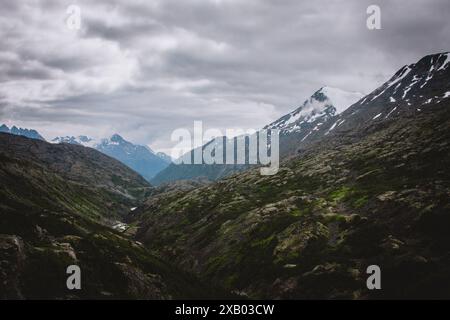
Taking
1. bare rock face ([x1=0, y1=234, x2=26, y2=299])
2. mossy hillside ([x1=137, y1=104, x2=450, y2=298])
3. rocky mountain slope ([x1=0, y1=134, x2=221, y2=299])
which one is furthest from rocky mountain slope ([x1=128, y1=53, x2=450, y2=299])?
bare rock face ([x1=0, y1=234, x2=26, y2=299])

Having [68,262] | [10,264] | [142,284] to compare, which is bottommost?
[142,284]

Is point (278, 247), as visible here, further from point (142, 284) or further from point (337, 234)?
point (142, 284)

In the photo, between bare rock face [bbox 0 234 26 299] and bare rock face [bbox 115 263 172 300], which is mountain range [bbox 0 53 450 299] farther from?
bare rock face [bbox 115 263 172 300]

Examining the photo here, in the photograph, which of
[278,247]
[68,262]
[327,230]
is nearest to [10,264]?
[68,262]

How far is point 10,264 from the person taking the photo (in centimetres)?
8144

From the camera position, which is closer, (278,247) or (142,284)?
(142,284)

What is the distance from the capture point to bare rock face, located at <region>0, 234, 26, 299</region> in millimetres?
75550

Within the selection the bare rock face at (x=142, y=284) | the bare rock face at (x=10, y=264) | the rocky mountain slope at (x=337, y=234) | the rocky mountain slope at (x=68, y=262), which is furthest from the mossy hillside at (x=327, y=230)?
the bare rock face at (x=10, y=264)

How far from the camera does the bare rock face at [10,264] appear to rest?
7555 centimetres

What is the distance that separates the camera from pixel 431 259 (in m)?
82.2

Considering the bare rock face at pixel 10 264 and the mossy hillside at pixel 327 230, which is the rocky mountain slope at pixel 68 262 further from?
the mossy hillside at pixel 327 230

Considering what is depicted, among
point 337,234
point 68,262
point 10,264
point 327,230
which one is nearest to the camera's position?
point 10,264

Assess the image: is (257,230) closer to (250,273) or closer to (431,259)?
(250,273)
